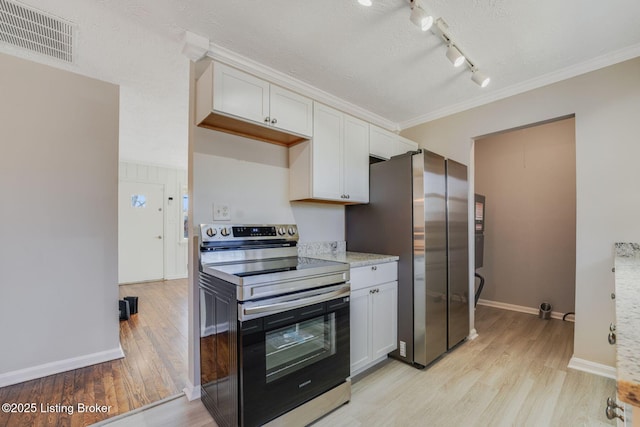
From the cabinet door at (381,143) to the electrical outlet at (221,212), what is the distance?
4.97 ft

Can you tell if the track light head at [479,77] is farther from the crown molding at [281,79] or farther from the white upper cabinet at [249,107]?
the white upper cabinet at [249,107]

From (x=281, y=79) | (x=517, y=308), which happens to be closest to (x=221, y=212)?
(x=281, y=79)

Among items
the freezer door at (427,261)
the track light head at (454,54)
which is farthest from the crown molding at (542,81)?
the track light head at (454,54)

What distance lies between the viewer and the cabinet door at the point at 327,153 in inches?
91.7

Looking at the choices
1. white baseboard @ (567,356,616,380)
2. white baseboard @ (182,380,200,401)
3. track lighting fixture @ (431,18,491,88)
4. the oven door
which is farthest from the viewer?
white baseboard @ (567,356,616,380)

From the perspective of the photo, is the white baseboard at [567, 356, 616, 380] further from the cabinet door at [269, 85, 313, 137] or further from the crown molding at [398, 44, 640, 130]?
the cabinet door at [269, 85, 313, 137]

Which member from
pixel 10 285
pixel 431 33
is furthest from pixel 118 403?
pixel 431 33

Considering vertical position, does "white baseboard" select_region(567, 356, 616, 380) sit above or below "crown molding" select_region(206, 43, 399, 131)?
below

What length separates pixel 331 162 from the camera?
2.44 meters

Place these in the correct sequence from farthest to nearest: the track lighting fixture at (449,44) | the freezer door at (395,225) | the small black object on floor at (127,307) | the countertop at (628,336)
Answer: the small black object on floor at (127,307)
the freezer door at (395,225)
the track lighting fixture at (449,44)
the countertop at (628,336)

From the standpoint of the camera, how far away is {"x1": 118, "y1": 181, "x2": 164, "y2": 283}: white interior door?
5.43 metres

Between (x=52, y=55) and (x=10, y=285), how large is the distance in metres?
1.82

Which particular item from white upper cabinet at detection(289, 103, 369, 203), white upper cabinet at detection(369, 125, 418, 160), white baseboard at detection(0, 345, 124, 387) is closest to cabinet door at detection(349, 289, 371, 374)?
white upper cabinet at detection(289, 103, 369, 203)

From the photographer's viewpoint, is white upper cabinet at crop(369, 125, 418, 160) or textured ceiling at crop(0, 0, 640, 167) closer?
textured ceiling at crop(0, 0, 640, 167)
